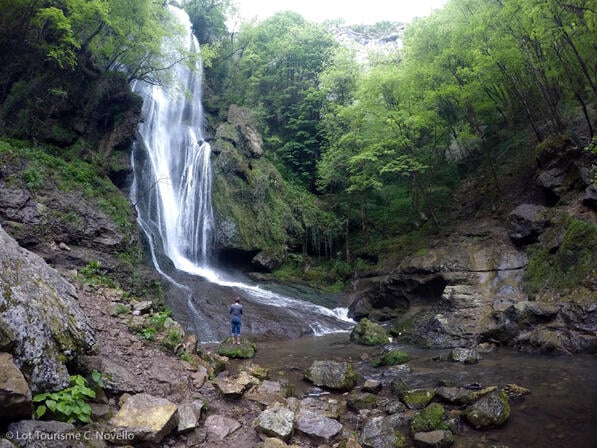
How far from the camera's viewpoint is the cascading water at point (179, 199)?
55.0ft

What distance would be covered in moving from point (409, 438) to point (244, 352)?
5640 millimetres

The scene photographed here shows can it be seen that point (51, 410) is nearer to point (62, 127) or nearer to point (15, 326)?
point (15, 326)

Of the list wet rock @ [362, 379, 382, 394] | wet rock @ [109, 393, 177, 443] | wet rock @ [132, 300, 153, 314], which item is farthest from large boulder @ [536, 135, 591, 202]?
wet rock @ [109, 393, 177, 443]

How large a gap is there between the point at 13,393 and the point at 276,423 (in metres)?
3.08

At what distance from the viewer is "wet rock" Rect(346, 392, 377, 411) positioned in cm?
668

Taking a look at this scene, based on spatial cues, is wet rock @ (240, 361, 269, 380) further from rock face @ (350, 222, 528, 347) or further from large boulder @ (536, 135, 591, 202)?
large boulder @ (536, 135, 591, 202)

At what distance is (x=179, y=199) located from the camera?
21.0 metres

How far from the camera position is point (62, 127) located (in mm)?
15586

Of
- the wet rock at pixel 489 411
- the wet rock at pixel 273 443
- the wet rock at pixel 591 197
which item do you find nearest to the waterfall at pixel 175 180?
the wet rock at pixel 273 443

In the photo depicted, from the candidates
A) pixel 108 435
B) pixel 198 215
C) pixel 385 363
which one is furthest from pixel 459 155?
pixel 108 435

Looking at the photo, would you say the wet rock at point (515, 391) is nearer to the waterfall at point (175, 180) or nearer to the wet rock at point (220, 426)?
the wet rock at point (220, 426)

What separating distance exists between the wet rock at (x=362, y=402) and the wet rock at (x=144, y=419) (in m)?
3.58

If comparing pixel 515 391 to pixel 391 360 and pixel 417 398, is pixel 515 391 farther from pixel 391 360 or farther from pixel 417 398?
pixel 391 360

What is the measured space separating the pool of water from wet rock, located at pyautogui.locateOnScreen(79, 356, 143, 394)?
12.2 feet
